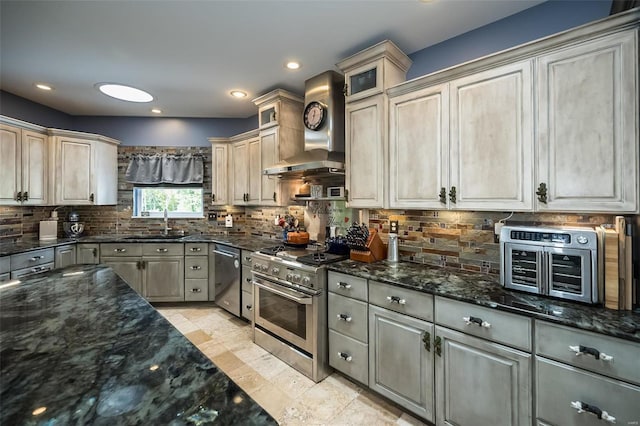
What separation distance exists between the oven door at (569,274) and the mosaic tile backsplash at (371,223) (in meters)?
0.42

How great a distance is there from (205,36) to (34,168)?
121 inches

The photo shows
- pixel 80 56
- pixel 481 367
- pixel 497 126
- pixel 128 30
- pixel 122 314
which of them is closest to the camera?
pixel 122 314

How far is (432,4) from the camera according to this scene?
75.4 inches

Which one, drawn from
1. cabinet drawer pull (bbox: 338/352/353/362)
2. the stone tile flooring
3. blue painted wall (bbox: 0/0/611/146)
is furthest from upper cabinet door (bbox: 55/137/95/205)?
cabinet drawer pull (bbox: 338/352/353/362)

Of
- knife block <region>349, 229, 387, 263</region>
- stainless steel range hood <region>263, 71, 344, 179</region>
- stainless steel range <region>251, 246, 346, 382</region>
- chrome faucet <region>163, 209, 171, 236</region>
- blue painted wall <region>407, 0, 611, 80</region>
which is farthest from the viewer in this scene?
chrome faucet <region>163, 209, 171, 236</region>

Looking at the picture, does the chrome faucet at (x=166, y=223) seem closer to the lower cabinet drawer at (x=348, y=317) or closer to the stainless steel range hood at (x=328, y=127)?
the stainless steel range hood at (x=328, y=127)

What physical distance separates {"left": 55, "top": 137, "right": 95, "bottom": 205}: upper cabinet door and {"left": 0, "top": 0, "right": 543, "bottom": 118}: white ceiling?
76 cm

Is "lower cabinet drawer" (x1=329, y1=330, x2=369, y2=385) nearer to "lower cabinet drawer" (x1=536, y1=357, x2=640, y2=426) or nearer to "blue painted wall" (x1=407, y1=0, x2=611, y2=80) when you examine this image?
"lower cabinet drawer" (x1=536, y1=357, x2=640, y2=426)

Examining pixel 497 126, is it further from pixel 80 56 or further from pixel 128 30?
pixel 80 56

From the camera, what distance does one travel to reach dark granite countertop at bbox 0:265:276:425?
66cm

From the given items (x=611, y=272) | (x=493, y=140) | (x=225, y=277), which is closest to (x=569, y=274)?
(x=611, y=272)

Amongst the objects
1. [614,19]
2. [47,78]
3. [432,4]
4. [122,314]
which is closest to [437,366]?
[122,314]

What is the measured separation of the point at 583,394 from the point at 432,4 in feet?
7.86

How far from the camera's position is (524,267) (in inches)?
65.1
